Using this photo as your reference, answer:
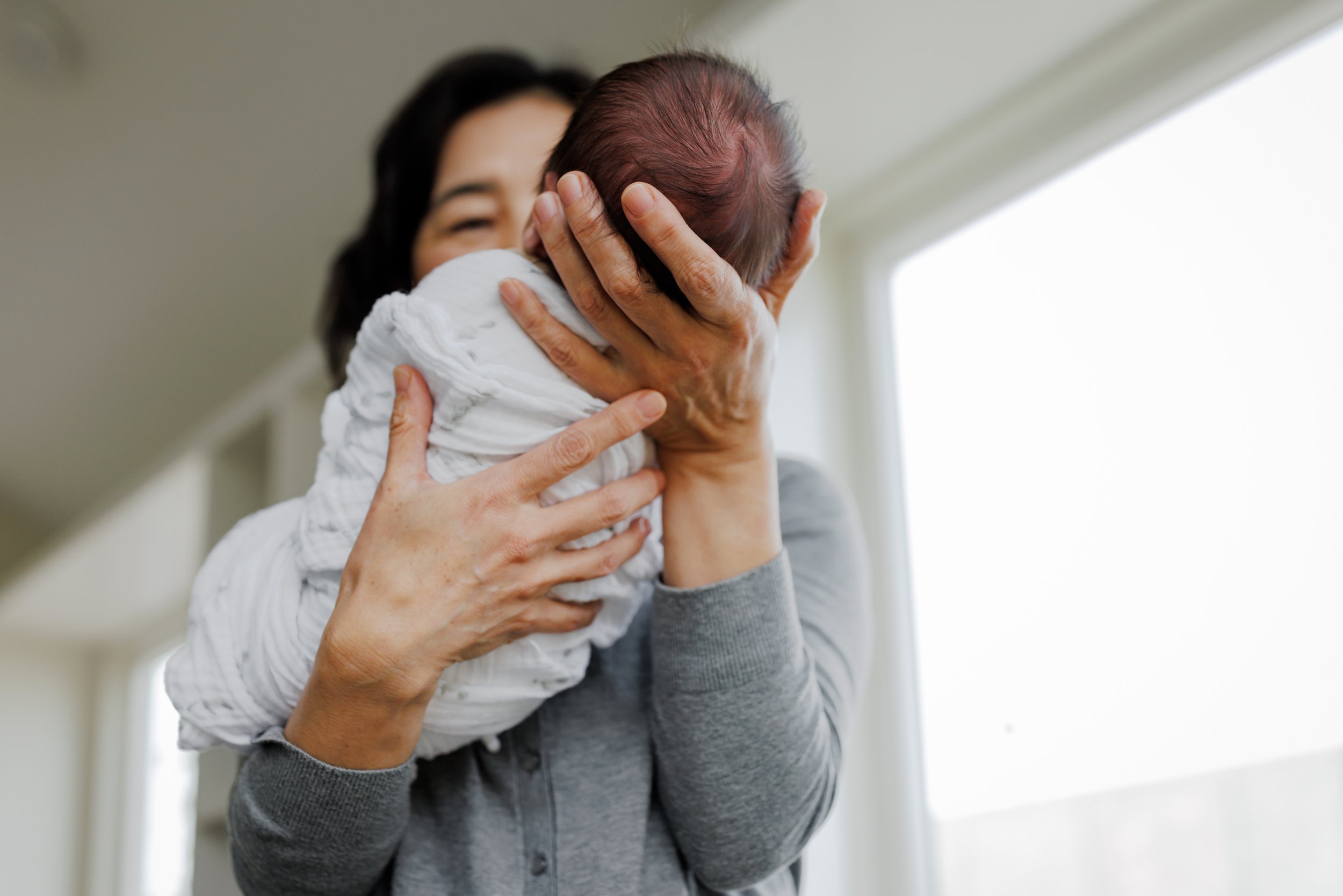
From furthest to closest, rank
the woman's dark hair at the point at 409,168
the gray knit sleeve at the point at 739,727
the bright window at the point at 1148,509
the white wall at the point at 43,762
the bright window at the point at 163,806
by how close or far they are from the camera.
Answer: the white wall at the point at 43,762, the bright window at the point at 163,806, the woman's dark hair at the point at 409,168, the bright window at the point at 1148,509, the gray knit sleeve at the point at 739,727

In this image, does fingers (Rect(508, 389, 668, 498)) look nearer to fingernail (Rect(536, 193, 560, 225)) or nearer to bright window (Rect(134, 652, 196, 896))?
fingernail (Rect(536, 193, 560, 225))

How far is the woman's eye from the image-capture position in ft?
3.18

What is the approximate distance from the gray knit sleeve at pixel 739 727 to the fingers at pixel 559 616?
1.9 inches

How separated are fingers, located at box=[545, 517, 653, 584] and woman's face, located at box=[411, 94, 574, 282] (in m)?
0.37

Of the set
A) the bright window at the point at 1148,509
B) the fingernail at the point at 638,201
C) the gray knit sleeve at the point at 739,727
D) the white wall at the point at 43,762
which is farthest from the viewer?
the white wall at the point at 43,762

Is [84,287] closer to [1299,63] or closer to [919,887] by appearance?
[919,887]

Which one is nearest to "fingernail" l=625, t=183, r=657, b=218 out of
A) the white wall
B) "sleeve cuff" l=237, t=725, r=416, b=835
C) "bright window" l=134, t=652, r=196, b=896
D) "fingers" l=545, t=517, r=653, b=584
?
"fingers" l=545, t=517, r=653, b=584

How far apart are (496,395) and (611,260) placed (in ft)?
0.36

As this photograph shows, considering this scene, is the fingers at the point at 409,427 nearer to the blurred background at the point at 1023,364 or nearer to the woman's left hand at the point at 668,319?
the woman's left hand at the point at 668,319

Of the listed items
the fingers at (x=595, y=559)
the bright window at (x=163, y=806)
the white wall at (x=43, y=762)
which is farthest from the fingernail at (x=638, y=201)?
the white wall at (x=43, y=762)

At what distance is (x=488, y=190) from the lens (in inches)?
38.3

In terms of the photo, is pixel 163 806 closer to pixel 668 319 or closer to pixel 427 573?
pixel 427 573

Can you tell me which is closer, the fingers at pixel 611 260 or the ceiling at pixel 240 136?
the fingers at pixel 611 260

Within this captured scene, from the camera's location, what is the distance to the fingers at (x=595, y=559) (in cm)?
64
